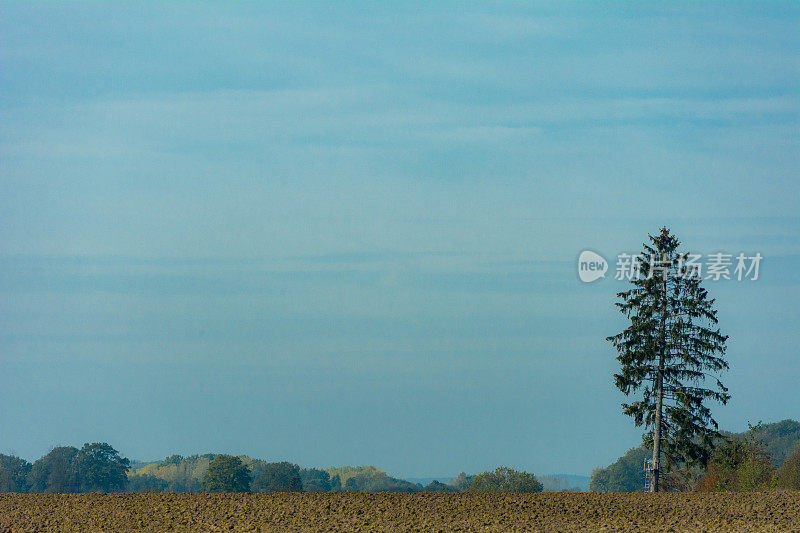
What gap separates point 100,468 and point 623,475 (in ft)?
198

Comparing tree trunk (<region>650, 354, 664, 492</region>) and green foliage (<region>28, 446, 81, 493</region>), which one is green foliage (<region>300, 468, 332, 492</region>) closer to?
green foliage (<region>28, 446, 81, 493</region>)

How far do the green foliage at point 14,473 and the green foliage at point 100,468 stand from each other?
17.7ft

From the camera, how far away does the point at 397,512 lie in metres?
19.3

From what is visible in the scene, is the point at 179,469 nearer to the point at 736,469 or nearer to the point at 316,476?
the point at 316,476

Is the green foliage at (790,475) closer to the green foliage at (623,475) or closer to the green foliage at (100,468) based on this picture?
the green foliage at (100,468)

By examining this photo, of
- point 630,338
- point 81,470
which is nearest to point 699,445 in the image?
point 630,338

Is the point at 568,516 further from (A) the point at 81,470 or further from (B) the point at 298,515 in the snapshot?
(A) the point at 81,470

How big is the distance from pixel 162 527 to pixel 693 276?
82.9 feet

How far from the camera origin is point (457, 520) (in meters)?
18.6

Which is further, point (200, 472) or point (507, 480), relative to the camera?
point (200, 472)

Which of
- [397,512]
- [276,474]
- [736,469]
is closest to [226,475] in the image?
[276,474]

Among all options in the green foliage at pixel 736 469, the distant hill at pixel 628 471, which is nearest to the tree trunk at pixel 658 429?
the green foliage at pixel 736 469

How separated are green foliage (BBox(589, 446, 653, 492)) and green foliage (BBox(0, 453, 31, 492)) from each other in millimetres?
58254

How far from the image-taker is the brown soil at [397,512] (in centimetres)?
1814
